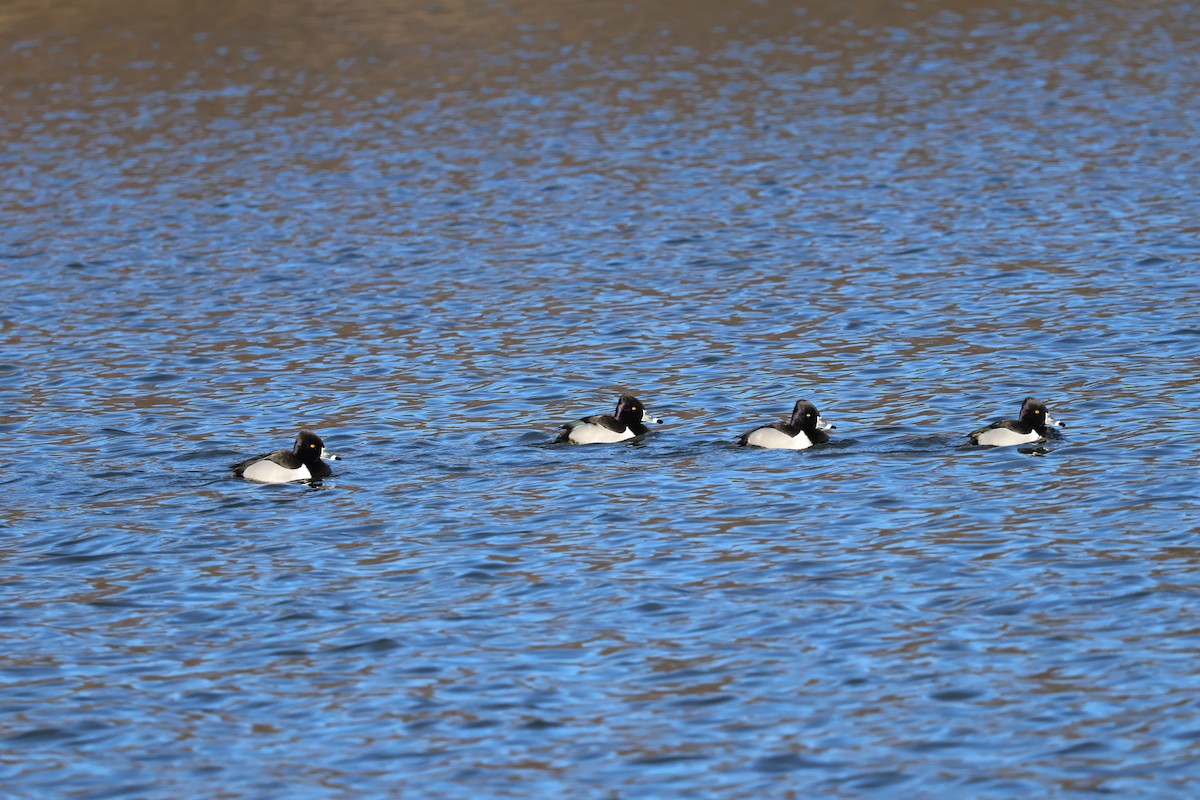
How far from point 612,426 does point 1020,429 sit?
4.44 meters

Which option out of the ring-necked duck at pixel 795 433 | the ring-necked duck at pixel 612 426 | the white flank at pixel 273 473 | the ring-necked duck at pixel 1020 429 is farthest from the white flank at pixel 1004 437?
the white flank at pixel 273 473

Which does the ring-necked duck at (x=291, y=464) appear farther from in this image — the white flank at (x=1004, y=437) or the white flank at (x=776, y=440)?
the white flank at (x=1004, y=437)

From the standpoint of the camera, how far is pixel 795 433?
19344 mm

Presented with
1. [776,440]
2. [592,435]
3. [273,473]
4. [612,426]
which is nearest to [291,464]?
[273,473]

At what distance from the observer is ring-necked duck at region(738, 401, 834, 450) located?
1925 centimetres

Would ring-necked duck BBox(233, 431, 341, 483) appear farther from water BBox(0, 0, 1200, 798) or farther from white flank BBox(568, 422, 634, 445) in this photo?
white flank BBox(568, 422, 634, 445)

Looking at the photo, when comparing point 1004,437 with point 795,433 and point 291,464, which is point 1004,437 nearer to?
point 795,433

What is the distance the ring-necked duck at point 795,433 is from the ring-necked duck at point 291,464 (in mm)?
4583

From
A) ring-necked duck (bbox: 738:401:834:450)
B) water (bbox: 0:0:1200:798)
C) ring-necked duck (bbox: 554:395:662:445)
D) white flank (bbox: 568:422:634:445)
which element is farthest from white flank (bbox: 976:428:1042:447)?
white flank (bbox: 568:422:634:445)

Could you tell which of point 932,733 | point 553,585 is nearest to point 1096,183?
point 553,585

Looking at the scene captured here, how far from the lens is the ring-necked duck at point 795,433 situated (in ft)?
63.2

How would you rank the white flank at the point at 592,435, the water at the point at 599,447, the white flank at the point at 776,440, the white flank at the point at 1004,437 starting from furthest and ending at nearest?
the white flank at the point at 592,435, the white flank at the point at 776,440, the white flank at the point at 1004,437, the water at the point at 599,447

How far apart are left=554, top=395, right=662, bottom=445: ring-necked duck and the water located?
377 millimetres

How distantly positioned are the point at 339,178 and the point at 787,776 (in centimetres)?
2762
